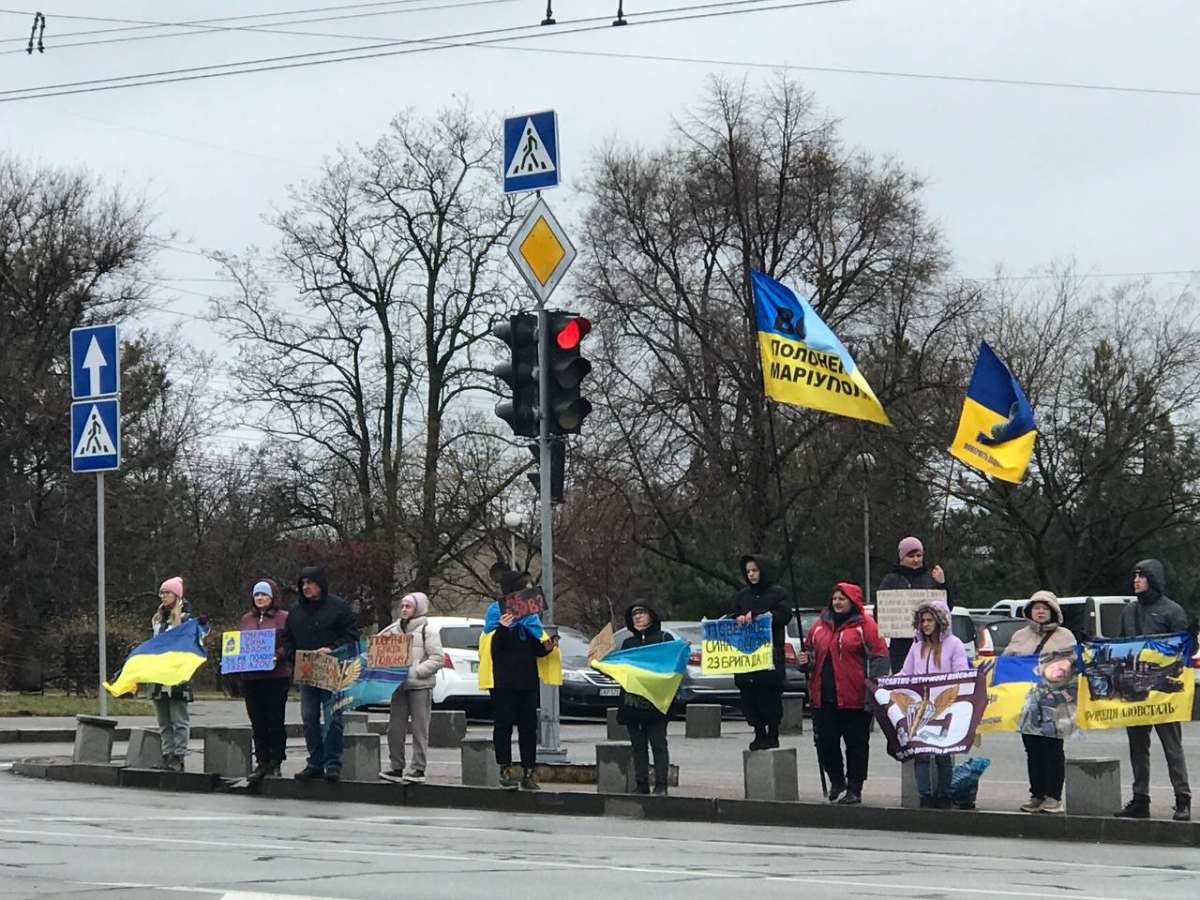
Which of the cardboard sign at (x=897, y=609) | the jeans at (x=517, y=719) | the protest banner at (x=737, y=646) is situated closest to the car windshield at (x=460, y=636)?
the protest banner at (x=737, y=646)

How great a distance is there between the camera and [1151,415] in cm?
5816

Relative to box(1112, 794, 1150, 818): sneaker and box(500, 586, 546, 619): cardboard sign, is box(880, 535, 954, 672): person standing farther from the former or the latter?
box(1112, 794, 1150, 818): sneaker

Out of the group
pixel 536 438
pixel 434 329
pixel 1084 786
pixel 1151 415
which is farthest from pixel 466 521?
pixel 1084 786

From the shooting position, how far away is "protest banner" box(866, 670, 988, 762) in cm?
1487

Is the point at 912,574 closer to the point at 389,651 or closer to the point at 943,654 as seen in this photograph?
the point at 943,654

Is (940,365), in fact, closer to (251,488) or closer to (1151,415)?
(1151,415)

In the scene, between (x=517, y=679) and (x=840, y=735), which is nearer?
(x=840, y=735)

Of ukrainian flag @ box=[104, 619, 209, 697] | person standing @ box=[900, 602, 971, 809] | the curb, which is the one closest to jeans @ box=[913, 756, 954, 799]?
person standing @ box=[900, 602, 971, 809]

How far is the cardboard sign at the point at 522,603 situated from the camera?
16.4 metres

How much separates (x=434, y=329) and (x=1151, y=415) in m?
21.4

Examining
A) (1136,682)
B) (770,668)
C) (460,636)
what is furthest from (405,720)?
(460,636)

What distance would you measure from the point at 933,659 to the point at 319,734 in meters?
5.56

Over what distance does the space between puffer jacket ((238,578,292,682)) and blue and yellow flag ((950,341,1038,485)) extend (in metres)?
6.27

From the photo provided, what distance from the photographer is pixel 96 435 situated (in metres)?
19.3
